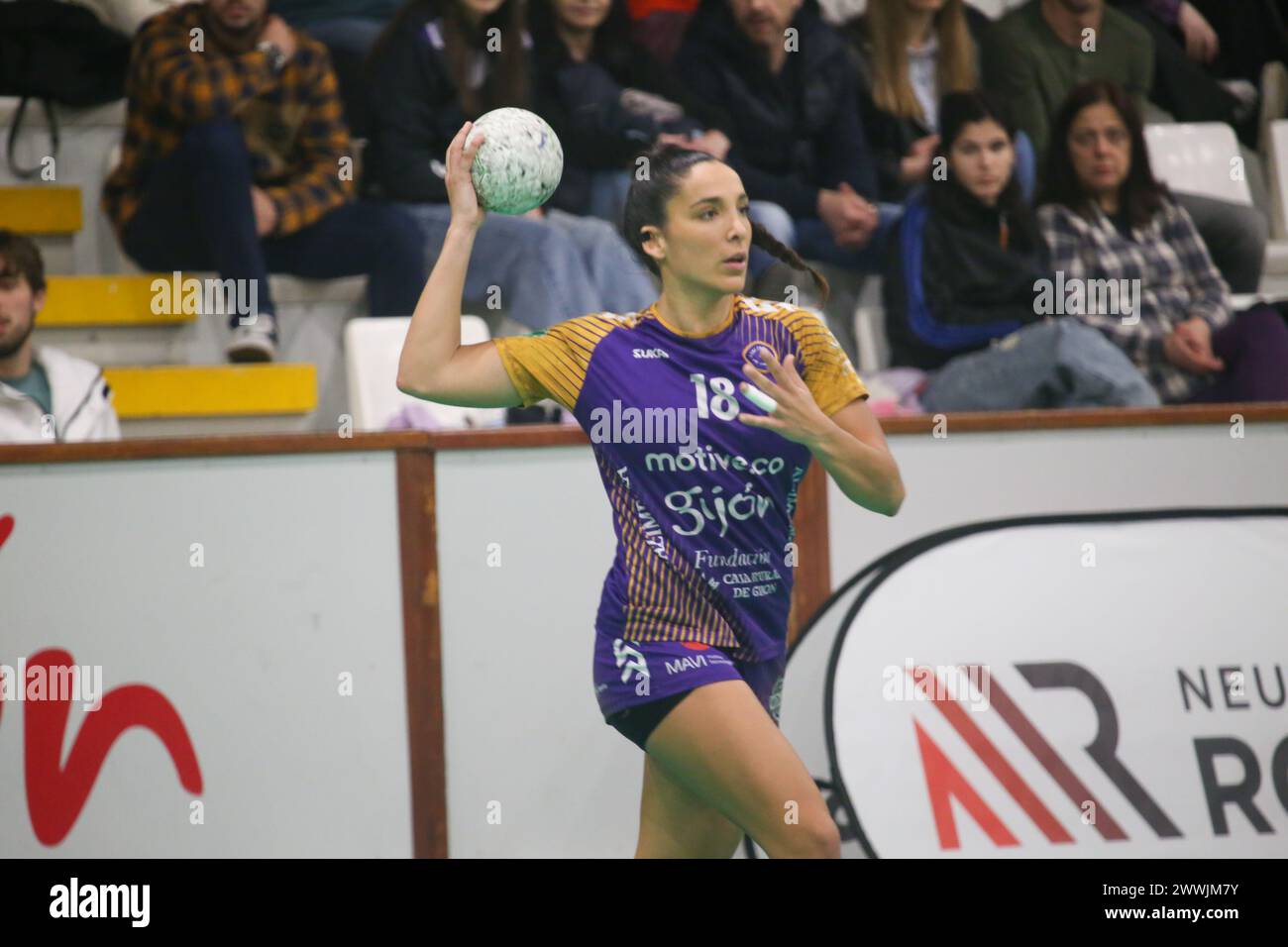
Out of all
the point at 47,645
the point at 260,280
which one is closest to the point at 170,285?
the point at 260,280

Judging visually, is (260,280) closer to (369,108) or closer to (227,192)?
(227,192)

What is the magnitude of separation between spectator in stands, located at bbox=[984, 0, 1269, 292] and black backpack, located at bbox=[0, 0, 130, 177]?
4124 millimetres

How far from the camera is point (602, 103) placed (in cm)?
637

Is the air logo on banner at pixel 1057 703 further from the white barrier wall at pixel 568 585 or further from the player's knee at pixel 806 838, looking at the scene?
the player's knee at pixel 806 838

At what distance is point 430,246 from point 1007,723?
322 cm

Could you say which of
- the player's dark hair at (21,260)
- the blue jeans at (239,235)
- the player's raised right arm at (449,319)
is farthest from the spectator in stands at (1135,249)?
the player's dark hair at (21,260)

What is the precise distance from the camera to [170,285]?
6398mm

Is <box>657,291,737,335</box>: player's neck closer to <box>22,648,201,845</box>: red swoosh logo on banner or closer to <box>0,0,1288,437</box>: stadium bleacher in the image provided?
<box>22,648,201,845</box>: red swoosh logo on banner

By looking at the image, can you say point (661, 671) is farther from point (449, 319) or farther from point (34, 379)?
point (34, 379)

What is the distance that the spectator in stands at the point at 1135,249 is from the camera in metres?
6.07

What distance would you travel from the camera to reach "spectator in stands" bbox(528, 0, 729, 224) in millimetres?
6363

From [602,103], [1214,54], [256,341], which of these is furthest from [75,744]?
[1214,54]

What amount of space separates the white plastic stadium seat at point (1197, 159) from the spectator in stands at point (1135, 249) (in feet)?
2.03

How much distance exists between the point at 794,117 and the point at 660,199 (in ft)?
11.8
